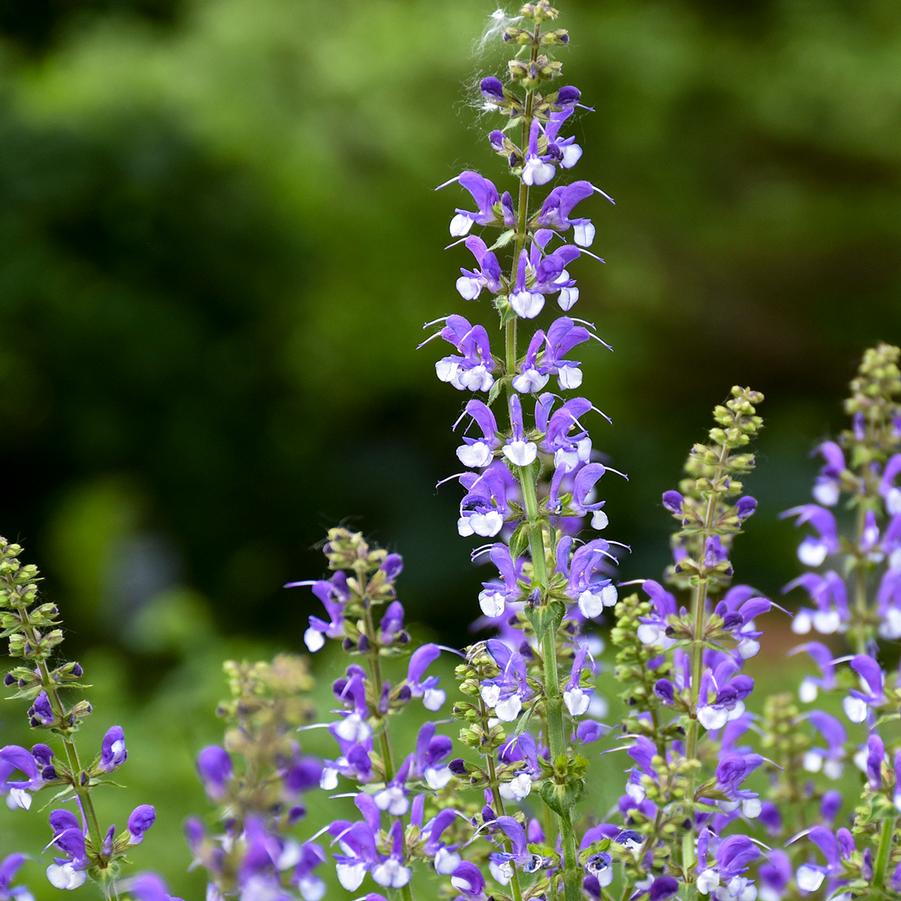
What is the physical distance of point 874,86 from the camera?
5.25 m

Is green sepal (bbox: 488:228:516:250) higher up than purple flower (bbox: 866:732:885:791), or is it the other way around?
green sepal (bbox: 488:228:516:250)

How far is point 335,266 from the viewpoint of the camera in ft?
19.2

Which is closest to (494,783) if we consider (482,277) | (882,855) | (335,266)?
(882,855)

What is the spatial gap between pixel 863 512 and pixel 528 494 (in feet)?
2.09

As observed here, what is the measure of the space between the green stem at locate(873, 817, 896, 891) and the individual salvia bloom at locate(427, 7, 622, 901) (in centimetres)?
31

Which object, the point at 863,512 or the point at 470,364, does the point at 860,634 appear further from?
the point at 470,364

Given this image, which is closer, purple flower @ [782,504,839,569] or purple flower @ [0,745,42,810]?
purple flower @ [0,745,42,810]

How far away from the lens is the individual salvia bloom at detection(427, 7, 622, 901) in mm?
1192

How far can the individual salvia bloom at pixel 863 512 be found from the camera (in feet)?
4.74

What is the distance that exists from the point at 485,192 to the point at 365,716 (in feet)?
1.90

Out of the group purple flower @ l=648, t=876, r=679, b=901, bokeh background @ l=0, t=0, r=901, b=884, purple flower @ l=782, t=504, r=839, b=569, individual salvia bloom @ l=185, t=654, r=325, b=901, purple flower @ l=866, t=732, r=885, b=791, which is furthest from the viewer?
bokeh background @ l=0, t=0, r=901, b=884

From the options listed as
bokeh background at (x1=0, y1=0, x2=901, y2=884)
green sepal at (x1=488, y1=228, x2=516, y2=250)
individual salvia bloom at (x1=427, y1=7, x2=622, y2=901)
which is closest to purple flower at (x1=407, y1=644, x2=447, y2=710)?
individual salvia bloom at (x1=427, y1=7, x2=622, y2=901)

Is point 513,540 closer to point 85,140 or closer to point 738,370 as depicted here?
point 85,140

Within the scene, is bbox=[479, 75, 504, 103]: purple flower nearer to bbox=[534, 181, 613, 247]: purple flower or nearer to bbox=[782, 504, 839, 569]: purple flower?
bbox=[534, 181, 613, 247]: purple flower
